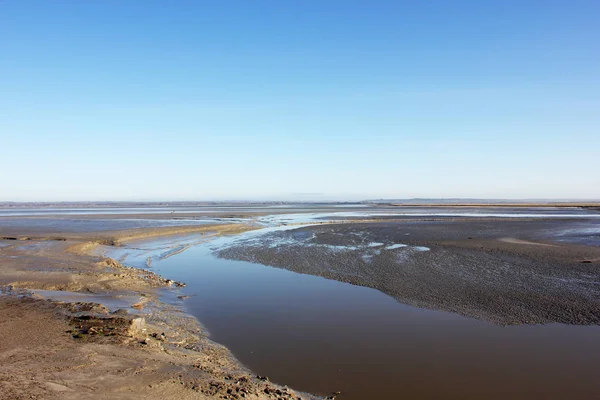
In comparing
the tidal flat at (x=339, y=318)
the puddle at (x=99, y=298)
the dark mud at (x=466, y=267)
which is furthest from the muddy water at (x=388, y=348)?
the puddle at (x=99, y=298)

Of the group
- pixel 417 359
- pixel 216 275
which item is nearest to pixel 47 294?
pixel 216 275

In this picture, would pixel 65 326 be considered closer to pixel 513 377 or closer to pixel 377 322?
pixel 377 322

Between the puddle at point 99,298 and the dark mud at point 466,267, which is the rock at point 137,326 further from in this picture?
the dark mud at point 466,267

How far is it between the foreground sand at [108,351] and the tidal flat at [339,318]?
0.16 feet

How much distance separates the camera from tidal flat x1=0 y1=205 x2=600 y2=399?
6.48m

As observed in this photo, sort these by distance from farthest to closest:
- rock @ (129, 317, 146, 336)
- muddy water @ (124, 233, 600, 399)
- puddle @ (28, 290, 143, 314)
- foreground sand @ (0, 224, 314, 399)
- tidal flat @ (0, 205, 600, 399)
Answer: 1. puddle @ (28, 290, 143, 314)
2. rock @ (129, 317, 146, 336)
3. muddy water @ (124, 233, 600, 399)
4. tidal flat @ (0, 205, 600, 399)
5. foreground sand @ (0, 224, 314, 399)

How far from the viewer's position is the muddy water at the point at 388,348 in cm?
659

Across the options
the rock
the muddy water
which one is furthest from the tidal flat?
the rock

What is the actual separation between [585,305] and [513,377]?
5.96m

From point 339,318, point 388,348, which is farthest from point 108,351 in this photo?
point 339,318

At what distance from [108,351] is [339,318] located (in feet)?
18.6

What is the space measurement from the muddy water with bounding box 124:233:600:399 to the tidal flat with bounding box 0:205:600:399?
0.04 metres

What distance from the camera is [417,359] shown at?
25.2ft

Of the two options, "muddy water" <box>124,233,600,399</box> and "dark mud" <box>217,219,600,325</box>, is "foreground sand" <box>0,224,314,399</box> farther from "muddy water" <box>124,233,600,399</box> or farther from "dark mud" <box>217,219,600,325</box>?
"dark mud" <box>217,219,600,325</box>
